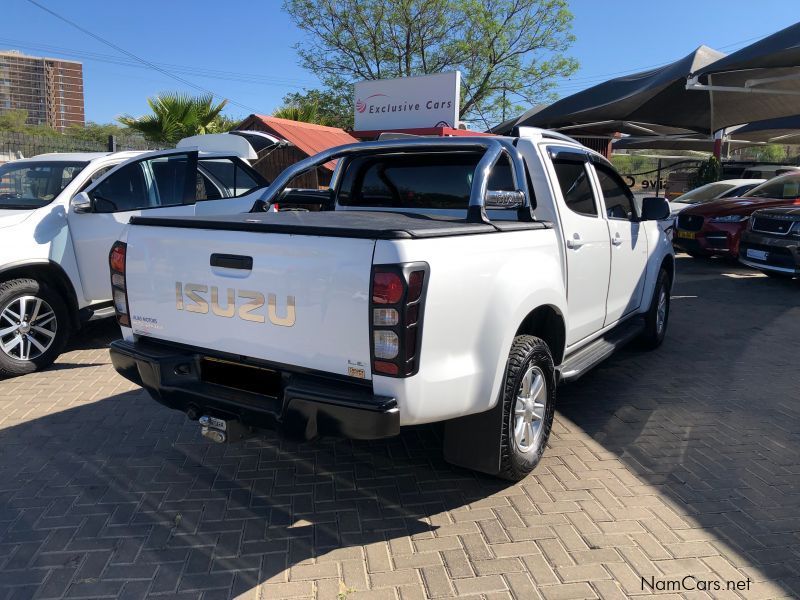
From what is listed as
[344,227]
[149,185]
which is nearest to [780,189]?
[149,185]

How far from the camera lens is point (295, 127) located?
15.2 m

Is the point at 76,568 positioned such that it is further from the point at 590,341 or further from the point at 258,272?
the point at 590,341

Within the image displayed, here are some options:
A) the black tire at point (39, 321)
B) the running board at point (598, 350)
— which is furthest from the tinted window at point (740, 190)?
the black tire at point (39, 321)

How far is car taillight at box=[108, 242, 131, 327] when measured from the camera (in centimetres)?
324

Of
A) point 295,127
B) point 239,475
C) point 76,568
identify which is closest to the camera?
point 76,568

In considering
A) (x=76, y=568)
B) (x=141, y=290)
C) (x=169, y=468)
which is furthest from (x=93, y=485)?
(x=141, y=290)

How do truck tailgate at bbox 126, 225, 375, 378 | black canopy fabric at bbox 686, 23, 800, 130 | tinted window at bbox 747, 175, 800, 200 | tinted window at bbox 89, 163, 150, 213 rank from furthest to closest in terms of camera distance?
1. tinted window at bbox 747, 175, 800, 200
2. black canopy fabric at bbox 686, 23, 800, 130
3. tinted window at bbox 89, 163, 150, 213
4. truck tailgate at bbox 126, 225, 375, 378

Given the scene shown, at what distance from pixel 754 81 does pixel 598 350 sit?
11.7 meters

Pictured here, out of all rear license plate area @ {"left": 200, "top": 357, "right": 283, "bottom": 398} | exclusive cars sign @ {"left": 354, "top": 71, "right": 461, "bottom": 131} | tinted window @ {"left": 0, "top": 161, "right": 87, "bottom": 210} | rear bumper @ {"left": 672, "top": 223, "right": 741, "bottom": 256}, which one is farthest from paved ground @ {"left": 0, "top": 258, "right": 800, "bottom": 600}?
exclusive cars sign @ {"left": 354, "top": 71, "right": 461, "bottom": 131}

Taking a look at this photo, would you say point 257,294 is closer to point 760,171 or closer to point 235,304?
point 235,304

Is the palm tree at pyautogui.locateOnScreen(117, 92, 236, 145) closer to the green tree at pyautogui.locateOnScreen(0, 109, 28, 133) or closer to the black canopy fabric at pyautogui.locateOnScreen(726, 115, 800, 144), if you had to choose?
the black canopy fabric at pyautogui.locateOnScreen(726, 115, 800, 144)

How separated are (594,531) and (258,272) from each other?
2042 millimetres

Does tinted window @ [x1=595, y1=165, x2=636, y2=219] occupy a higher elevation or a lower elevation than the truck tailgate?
higher

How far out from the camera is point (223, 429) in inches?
117
